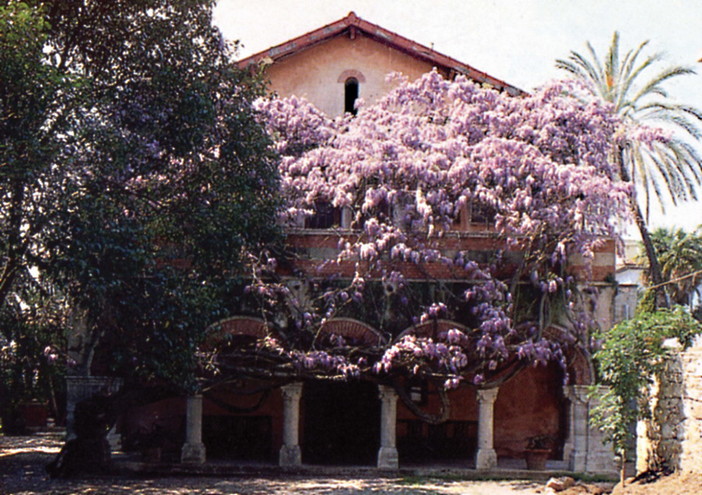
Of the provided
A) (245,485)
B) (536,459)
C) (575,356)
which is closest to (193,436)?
(245,485)

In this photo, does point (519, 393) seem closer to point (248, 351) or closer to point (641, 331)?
point (248, 351)

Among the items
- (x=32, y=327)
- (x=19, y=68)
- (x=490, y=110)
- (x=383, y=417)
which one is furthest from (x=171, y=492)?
(x=490, y=110)

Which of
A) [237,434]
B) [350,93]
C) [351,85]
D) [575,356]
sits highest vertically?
[351,85]

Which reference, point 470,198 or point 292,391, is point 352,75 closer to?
point 470,198

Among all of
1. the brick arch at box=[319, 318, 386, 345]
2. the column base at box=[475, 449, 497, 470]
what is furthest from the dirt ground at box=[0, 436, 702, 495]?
the brick arch at box=[319, 318, 386, 345]

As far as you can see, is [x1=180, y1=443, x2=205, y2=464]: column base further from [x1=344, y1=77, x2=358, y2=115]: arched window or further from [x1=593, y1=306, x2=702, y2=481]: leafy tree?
[x1=593, y1=306, x2=702, y2=481]: leafy tree

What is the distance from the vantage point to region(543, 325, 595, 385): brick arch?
715 inches

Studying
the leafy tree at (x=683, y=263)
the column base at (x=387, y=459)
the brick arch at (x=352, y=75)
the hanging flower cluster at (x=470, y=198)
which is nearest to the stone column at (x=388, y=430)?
the column base at (x=387, y=459)

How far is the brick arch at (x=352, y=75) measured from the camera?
21.4m

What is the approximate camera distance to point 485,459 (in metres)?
18.1

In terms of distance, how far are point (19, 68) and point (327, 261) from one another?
320 inches

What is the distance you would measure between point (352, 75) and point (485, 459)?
9278 mm

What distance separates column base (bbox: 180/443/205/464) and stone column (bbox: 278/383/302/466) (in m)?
1.60

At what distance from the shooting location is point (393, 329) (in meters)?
18.3
